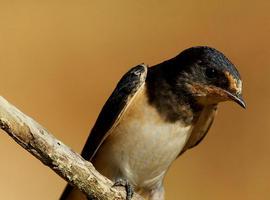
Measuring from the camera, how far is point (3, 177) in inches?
110

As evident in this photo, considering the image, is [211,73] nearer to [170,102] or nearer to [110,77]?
[170,102]

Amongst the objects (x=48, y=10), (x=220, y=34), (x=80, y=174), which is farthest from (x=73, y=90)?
(x=80, y=174)

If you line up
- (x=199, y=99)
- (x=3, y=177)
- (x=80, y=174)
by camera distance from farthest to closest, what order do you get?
1. (x=3, y=177)
2. (x=199, y=99)
3. (x=80, y=174)

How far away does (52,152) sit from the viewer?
5.19 feet

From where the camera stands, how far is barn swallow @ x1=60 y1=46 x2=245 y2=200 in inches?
75.5

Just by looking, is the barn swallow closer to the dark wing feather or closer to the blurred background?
the dark wing feather

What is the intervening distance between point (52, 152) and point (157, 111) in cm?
40

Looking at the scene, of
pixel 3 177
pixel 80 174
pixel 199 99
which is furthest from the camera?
pixel 3 177

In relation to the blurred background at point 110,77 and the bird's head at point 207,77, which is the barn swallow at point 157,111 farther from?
the blurred background at point 110,77

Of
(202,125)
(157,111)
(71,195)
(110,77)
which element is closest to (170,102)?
(157,111)

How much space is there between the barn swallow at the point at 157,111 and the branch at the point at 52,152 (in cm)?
19

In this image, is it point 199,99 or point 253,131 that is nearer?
point 199,99

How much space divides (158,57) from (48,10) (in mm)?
376

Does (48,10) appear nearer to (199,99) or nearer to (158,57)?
(158,57)
